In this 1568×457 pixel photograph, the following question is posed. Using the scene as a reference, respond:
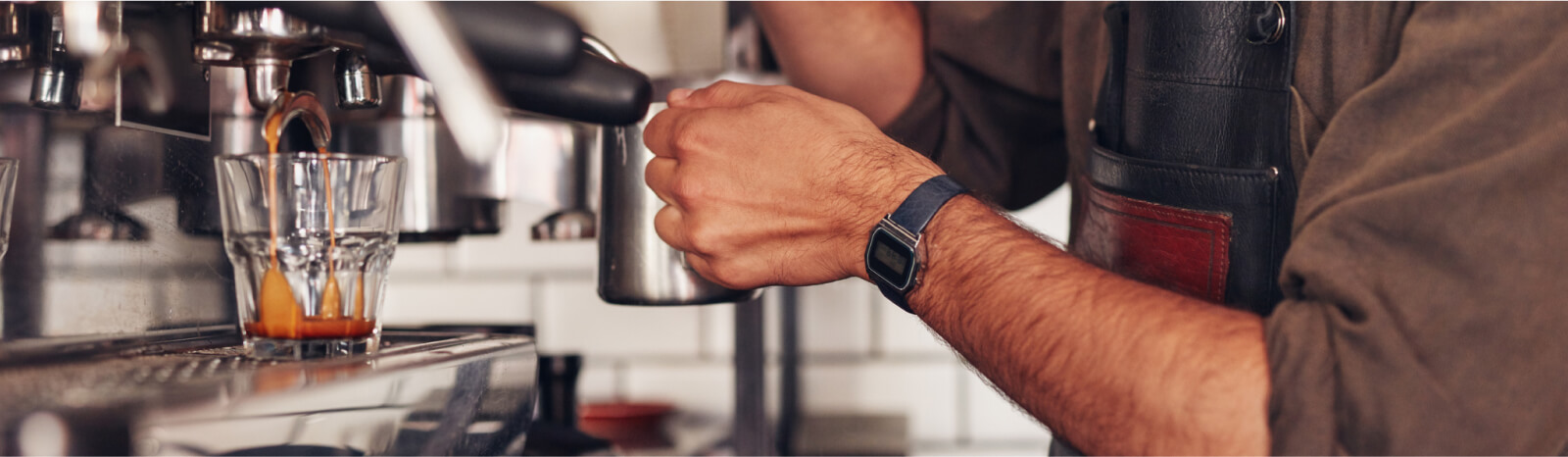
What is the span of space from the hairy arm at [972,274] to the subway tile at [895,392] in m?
0.92

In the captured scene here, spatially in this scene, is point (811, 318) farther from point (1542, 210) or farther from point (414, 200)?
point (1542, 210)

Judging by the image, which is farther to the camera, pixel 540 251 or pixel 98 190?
pixel 540 251

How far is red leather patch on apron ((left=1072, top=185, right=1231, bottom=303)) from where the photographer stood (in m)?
0.55

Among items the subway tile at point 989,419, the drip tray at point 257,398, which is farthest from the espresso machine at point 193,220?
the subway tile at point 989,419

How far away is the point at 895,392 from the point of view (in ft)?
4.79

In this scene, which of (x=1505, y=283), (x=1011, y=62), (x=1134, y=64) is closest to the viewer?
(x=1505, y=283)

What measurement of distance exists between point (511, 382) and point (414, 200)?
231 millimetres

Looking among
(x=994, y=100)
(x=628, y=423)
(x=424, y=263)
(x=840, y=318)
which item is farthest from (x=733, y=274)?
(x=424, y=263)

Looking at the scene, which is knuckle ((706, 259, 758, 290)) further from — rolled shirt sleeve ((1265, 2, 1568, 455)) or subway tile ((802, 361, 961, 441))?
subway tile ((802, 361, 961, 441))

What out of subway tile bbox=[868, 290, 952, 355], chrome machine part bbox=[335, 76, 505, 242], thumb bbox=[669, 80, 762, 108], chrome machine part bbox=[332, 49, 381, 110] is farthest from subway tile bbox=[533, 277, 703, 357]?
chrome machine part bbox=[332, 49, 381, 110]

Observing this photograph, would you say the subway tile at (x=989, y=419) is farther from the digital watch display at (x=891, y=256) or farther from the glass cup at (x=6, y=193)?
the glass cup at (x=6, y=193)

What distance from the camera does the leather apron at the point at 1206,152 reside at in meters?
0.53

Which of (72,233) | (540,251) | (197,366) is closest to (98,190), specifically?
(72,233)

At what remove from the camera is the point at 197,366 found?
41 cm
